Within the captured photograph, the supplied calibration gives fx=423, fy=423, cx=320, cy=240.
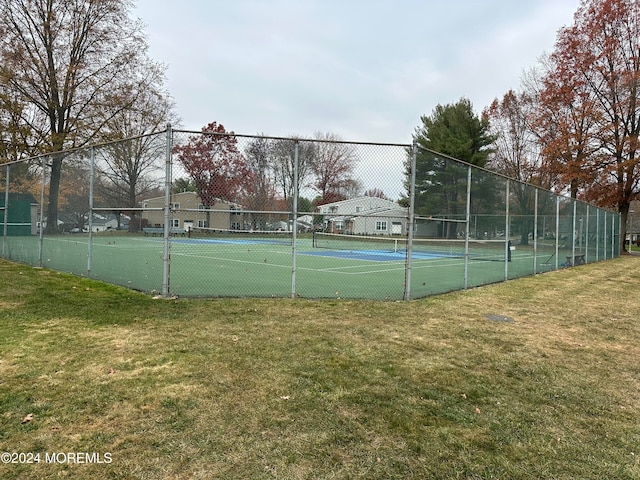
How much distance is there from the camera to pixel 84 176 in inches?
341

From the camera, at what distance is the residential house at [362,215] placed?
754 centimetres

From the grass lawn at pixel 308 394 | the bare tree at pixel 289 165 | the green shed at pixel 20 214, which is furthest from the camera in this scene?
the green shed at pixel 20 214

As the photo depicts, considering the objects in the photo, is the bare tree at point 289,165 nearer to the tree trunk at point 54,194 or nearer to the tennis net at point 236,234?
the tennis net at point 236,234

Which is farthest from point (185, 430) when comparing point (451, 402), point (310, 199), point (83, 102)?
point (83, 102)

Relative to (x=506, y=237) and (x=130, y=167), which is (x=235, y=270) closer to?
(x=130, y=167)

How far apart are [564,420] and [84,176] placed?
903 cm

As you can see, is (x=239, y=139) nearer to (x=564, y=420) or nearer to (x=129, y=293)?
(x=129, y=293)

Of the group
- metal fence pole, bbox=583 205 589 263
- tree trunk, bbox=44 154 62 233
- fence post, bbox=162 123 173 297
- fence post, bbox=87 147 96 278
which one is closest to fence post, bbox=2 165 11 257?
tree trunk, bbox=44 154 62 233

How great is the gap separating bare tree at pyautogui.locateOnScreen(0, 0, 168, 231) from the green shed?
37.7 feet

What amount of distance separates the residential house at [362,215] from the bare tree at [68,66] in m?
20.6

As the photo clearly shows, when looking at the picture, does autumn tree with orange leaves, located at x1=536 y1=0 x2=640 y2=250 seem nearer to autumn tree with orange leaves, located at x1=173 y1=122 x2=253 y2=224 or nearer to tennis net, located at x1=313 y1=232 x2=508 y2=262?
tennis net, located at x1=313 y1=232 x2=508 y2=262

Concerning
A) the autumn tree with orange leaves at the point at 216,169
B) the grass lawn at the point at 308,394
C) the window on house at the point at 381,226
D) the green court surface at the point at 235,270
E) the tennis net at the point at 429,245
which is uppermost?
the autumn tree with orange leaves at the point at 216,169

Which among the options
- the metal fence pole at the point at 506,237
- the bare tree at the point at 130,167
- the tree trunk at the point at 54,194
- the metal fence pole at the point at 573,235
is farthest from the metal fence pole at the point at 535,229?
the tree trunk at the point at 54,194

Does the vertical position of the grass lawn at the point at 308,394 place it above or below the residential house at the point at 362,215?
below
